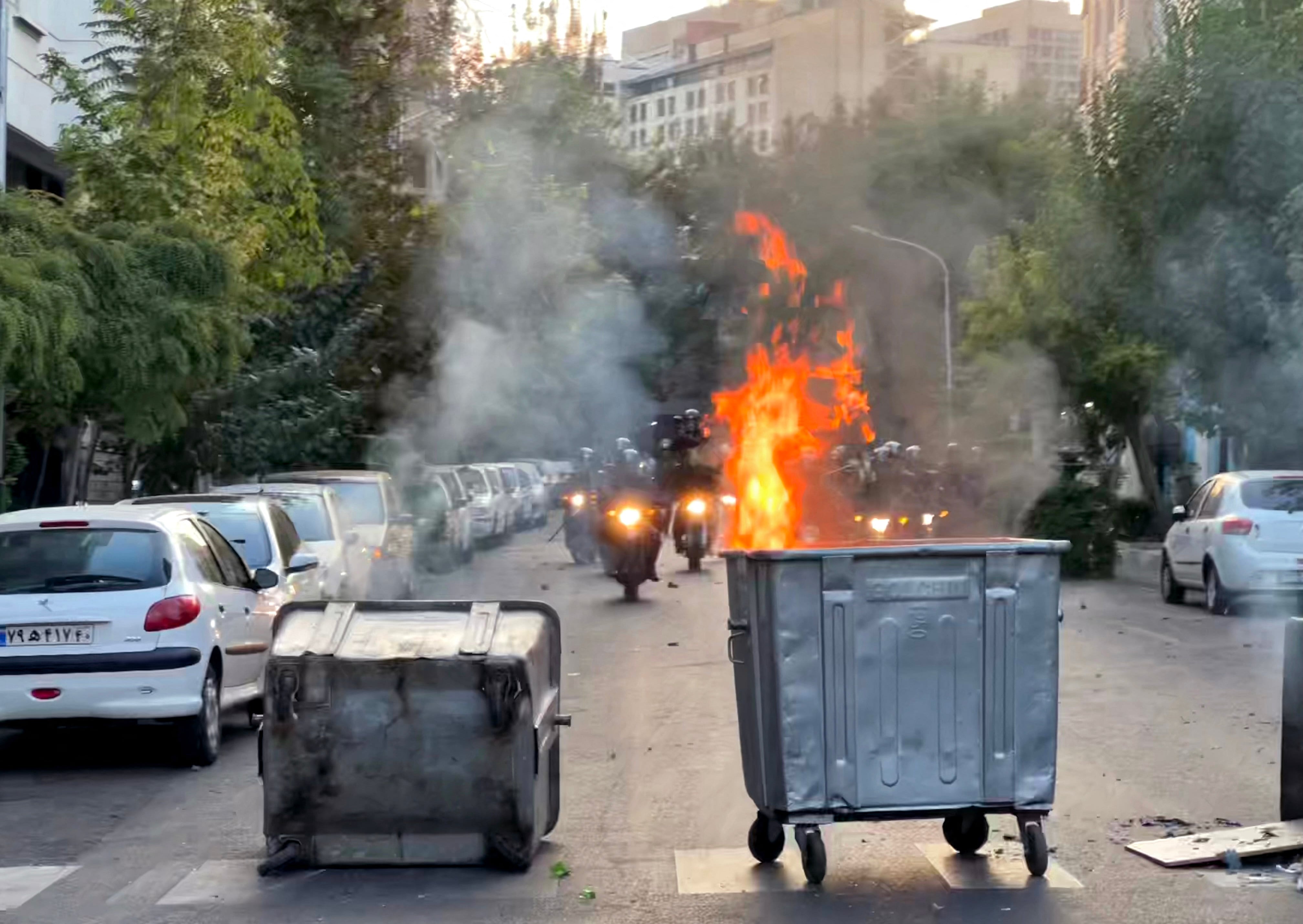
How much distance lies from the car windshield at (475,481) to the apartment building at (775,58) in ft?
49.4

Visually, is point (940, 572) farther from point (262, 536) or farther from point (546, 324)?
point (546, 324)

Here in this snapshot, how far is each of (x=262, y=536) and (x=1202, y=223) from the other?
13990 millimetres

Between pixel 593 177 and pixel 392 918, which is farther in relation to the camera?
pixel 593 177

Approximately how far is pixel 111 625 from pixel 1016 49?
10605mm

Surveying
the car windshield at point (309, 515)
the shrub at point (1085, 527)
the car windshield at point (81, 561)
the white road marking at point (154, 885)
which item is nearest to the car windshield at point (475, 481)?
the shrub at point (1085, 527)

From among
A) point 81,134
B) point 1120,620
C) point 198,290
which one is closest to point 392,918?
point 198,290

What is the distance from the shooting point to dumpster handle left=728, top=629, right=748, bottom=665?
24.6 ft

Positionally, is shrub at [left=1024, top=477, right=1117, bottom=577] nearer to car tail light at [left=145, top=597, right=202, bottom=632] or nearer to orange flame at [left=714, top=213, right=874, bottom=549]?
orange flame at [left=714, top=213, right=874, bottom=549]

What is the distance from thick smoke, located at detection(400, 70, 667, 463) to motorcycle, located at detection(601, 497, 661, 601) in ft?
29.2

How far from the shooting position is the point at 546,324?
106ft

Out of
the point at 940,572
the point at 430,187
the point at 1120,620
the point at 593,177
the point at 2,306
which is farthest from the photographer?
the point at 430,187

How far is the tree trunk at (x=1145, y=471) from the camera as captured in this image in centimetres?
3253

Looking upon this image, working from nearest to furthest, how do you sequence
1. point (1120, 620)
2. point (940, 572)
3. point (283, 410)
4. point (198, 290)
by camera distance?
point (940, 572)
point (198, 290)
point (1120, 620)
point (283, 410)

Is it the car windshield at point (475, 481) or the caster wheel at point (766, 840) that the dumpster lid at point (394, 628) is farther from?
the car windshield at point (475, 481)
